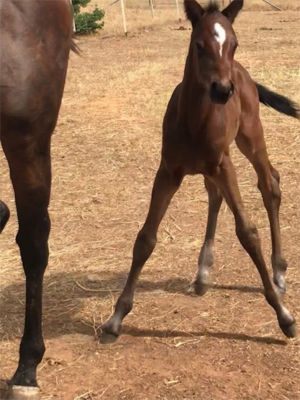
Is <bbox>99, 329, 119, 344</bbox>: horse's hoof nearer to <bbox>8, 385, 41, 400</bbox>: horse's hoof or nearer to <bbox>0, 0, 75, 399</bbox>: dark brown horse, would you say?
<bbox>0, 0, 75, 399</bbox>: dark brown horse

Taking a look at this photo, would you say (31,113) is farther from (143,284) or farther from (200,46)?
(143,284)

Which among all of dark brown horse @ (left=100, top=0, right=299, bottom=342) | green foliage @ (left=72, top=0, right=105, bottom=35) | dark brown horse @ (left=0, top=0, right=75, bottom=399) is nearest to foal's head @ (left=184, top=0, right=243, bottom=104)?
dark brown horse @ (left=100, top=0, right=299, bottom=342)

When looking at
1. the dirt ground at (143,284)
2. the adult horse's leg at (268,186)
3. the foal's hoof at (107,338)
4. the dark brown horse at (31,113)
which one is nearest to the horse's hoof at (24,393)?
the dark brown horse at (31,113)

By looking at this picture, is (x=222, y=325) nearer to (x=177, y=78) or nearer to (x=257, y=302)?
(x=257, y=302)

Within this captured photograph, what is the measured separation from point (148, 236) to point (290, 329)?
3.03 ft

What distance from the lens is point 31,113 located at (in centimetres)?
263

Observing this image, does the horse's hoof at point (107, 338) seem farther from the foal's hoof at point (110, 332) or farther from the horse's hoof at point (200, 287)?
the horse's hoof at point (200, 287)

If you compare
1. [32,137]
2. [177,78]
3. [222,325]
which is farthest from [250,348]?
[177,78]

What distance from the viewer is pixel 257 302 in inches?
154

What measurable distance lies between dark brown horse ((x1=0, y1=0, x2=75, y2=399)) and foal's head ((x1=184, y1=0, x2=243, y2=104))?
65 centimetres

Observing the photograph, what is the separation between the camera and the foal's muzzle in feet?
9.61

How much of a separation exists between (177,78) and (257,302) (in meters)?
7.26

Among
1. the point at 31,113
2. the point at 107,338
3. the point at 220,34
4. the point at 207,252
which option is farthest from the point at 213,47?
the point at 107,338

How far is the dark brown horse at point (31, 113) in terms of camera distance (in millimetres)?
2537
